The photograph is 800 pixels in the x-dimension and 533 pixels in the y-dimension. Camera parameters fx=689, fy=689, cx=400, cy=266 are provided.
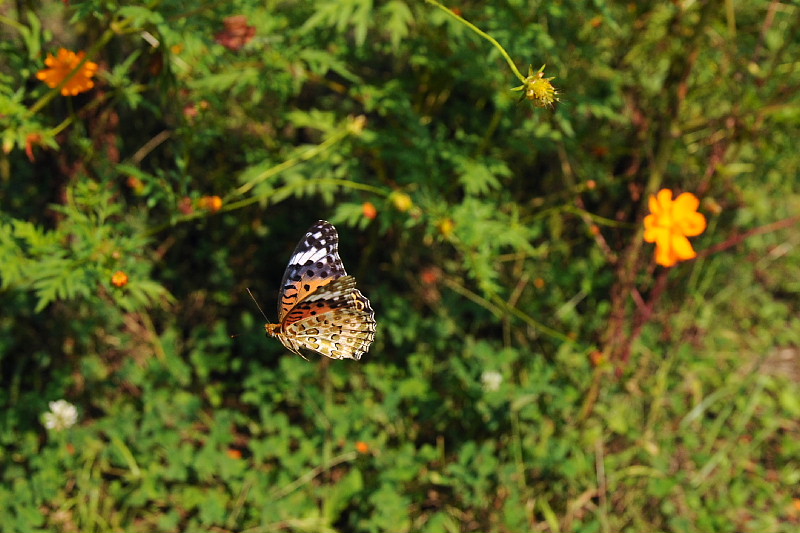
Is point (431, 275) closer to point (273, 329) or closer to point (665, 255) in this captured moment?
point (665, 255)

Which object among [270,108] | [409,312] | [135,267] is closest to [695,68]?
[409,312]

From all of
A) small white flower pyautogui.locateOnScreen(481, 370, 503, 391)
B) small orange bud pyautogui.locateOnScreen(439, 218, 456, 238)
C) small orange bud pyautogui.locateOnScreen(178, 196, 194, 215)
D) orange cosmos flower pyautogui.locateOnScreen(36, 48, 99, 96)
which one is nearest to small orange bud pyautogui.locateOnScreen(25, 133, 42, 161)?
orange cosmos flower pyautogui.locateOnScreen(36, 48, 99, 96)

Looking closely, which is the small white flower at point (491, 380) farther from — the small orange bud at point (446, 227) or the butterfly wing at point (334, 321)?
the butterfly wing at point (334, 321)

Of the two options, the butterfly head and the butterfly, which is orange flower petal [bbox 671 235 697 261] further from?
the butterfly head

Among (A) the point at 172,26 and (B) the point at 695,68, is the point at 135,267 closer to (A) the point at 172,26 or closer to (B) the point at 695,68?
(A) the point at 172,26

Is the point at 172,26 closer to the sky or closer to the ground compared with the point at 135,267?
closer to the sky
